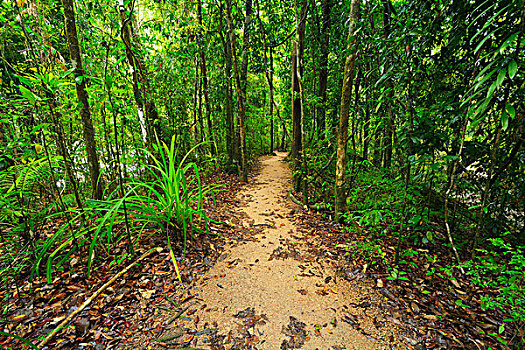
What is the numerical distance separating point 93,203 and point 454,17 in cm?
388

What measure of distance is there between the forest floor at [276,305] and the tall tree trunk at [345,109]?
779 mm

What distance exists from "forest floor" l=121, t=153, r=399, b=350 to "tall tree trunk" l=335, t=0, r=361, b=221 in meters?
0.78

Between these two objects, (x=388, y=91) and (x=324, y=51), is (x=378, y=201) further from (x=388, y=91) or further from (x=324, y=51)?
(x=324, y=51)

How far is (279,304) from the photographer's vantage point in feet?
6.57

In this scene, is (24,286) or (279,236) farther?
(279,236)

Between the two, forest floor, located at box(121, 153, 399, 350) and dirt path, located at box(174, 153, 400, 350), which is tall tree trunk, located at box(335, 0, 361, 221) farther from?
dirt path, located at box(174, 153, 400, 350)

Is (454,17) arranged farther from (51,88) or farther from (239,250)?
(51,88)

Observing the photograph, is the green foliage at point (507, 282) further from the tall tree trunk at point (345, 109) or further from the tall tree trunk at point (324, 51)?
the tall tree trunk at point (324, 51)

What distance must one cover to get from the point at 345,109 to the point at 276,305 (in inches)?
101

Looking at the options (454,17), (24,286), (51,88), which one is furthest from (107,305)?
(454,17)

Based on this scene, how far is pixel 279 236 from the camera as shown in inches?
125

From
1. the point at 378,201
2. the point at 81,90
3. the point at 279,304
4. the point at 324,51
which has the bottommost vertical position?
the point at 279,304

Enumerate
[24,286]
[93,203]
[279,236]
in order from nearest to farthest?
1. [24,286]
2. [93,203]
3. [279,236]

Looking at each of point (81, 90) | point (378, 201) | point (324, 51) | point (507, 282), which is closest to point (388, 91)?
point (378, 201)
